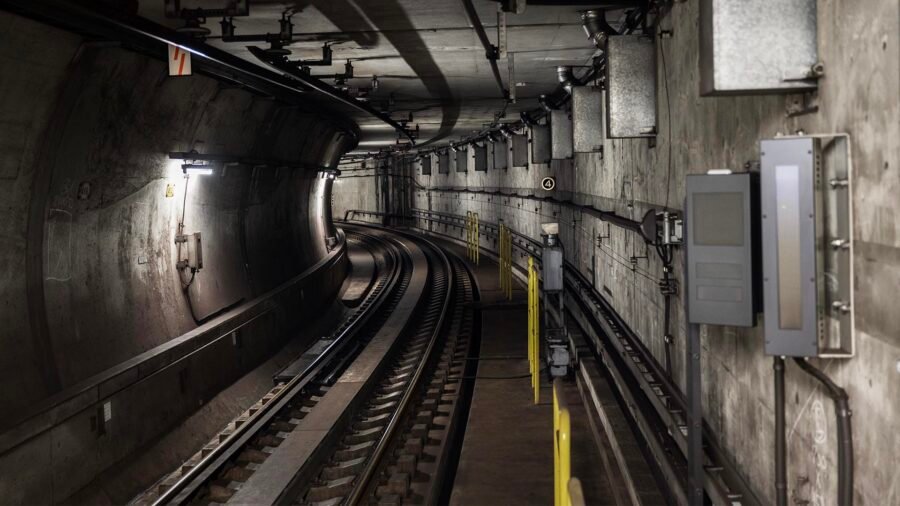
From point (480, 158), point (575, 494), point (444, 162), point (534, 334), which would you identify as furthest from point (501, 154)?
point (575, 494)

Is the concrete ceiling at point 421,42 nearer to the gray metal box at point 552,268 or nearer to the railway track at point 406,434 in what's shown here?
the gray metal box at point 552,268

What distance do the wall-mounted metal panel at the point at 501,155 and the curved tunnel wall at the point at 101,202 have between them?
11182mm

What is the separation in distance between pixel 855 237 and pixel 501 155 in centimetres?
2148

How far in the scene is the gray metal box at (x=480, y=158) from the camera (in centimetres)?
2839

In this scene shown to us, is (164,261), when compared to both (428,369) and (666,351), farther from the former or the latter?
(666,351)

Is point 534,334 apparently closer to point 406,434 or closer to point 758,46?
point 406,434

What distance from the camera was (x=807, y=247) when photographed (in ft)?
13.2

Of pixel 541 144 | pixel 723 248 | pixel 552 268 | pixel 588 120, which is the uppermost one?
pixel 541 144

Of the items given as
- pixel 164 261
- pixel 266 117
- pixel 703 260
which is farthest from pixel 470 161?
pixel 703 260

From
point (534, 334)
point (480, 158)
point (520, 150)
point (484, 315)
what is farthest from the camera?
point (480, 158)

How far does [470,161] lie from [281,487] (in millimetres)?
25297

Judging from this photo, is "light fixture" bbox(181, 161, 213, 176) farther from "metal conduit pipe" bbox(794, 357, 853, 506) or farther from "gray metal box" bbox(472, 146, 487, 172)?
"gray metal box" bbox(472, 146, 487, 172)

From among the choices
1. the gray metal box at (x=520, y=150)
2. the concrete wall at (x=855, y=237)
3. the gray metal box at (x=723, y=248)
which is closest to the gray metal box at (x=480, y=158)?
the gray metal box at (x=520, y=150)

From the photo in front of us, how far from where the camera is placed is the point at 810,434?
13.7ft
